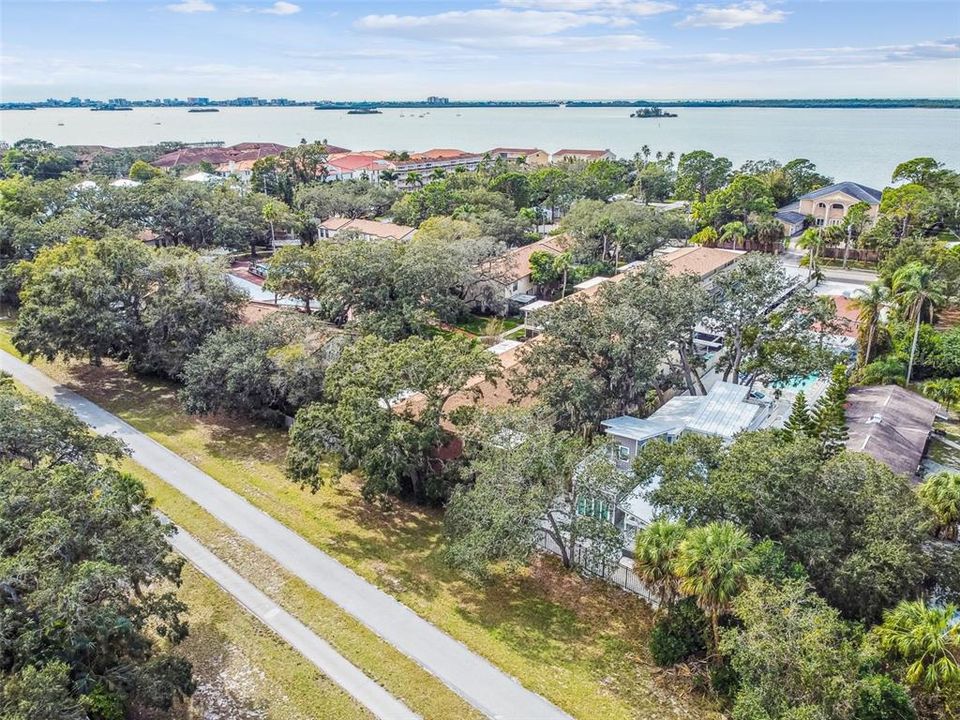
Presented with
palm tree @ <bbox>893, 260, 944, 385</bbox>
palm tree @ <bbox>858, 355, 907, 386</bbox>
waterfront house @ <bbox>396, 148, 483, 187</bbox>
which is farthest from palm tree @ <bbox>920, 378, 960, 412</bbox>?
waterfront house @ <bbox>396, 148, 483, 187</bbox>

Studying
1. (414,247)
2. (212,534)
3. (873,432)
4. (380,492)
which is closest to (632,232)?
(414,247)

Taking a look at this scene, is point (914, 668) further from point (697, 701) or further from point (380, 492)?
point (380, 492)

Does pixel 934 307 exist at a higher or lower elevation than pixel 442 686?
higher

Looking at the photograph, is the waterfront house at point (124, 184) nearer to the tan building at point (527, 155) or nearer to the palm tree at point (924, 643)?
the tan building at point (527, 155)

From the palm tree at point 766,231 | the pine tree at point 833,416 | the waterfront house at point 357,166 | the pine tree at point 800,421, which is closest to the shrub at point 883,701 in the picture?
the pine tree at point 833,416

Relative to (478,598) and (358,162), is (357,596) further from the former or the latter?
(358,162)

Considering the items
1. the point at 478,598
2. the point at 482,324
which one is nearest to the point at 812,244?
the point at 482,324
